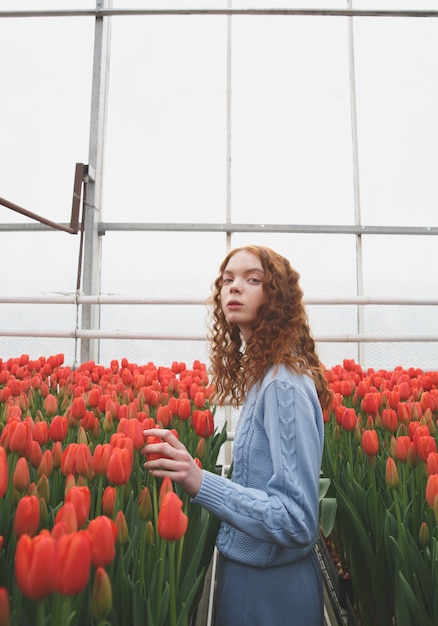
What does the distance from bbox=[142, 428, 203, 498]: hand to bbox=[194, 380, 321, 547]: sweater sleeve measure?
3cm

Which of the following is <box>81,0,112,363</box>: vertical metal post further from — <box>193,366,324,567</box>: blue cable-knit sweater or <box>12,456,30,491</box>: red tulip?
<box>12,456,30,491</box>: red tulip

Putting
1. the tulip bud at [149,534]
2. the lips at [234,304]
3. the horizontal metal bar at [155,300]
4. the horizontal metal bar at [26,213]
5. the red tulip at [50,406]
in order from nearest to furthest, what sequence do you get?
the tulip bud at [149,534]
the lips at [234,304]
the red tulip at [50,406]
the horizontal metal bar at [26,213]
the horizontal metal bar at [155,300]

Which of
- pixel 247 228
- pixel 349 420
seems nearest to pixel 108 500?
pixel 349 420

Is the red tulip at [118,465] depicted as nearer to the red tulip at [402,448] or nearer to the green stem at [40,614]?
the green stem at [40,614]

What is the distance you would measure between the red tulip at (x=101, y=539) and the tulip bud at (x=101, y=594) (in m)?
0.01

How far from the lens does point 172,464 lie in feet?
2.47

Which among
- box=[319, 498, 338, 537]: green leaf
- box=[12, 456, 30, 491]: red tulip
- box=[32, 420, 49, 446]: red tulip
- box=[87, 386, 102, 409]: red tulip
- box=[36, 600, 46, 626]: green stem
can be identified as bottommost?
box=[319, 498, 338, 537]: green leaf

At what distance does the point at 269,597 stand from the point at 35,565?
27.0 inches

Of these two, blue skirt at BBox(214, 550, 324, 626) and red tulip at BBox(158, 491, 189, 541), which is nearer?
red tulip at BBox(158, 491, 189, 541)

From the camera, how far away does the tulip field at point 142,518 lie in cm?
47

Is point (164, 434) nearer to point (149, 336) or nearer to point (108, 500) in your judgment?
point (108, 500)

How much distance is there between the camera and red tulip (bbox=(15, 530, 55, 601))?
401 mm

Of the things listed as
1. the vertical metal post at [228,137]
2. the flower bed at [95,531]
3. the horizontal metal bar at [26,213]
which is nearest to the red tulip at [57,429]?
the flower bed at [95,531]

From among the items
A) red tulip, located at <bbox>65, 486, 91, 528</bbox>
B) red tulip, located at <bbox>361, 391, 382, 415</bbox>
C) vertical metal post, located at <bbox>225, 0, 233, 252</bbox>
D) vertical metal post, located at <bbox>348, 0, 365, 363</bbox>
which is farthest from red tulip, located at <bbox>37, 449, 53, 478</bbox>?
vertical metal post, located at <bbox>348, 0, 365, 363</bbox>
